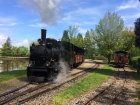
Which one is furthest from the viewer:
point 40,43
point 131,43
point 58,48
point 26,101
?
point 131,43

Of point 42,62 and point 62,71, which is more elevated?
point 42,62

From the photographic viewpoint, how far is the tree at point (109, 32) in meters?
48.8

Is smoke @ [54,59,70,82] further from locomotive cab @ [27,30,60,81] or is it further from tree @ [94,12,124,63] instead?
tree @ [94,12,124,63]

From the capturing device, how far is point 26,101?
10.1 metres

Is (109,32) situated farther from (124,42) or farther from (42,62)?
(42,62)

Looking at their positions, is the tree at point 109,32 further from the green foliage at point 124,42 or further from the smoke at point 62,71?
the smoke at point 62,71

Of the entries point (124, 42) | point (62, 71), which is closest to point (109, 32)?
point (124, 42)

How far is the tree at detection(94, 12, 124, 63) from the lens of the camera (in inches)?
1921

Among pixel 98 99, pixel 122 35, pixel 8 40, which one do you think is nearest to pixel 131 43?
pixel 122 35

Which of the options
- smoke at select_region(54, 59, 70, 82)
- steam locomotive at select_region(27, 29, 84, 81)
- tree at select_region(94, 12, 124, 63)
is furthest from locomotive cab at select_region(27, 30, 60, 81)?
tree at select_region(94, 12, 124, 63)

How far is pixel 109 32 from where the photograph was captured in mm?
48500

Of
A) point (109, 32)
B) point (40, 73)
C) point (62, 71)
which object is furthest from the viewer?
point (109, 32)

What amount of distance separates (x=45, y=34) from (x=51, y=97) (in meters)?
6.42

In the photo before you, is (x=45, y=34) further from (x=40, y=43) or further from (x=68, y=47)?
(x=68, y=47)
